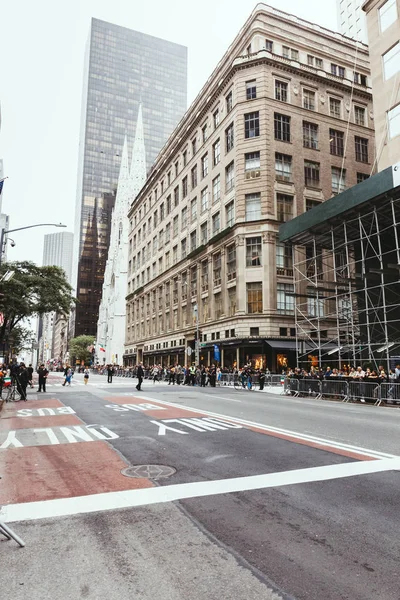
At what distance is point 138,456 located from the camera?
299 inches

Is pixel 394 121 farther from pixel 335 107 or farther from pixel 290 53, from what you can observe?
pixel 290 53

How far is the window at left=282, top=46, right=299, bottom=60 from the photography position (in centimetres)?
4741

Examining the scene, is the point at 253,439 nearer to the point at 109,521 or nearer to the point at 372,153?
the point at 109,521

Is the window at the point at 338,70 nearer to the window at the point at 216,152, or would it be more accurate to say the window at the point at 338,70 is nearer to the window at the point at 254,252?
the window at the point at 216,152

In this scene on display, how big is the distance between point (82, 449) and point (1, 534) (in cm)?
423

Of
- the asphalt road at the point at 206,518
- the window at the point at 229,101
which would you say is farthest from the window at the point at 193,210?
the asphalt road at the point at 206,518

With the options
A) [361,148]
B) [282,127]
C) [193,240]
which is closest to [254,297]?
[193,240]

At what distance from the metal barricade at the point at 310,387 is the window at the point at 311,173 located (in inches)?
1071

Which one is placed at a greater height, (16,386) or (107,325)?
(107,325)

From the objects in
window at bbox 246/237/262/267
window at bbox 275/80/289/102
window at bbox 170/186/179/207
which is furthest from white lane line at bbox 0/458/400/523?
window at bbox 170/186/179/207

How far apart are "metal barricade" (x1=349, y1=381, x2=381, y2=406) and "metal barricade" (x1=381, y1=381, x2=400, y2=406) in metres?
0.21

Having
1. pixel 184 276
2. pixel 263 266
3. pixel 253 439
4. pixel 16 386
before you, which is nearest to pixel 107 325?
pixel 184 276

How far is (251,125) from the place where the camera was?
146 ft

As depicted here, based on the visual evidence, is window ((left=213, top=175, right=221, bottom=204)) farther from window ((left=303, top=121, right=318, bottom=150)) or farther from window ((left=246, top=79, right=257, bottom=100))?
window ((left=303, top=121, right=318, bottom=150))
